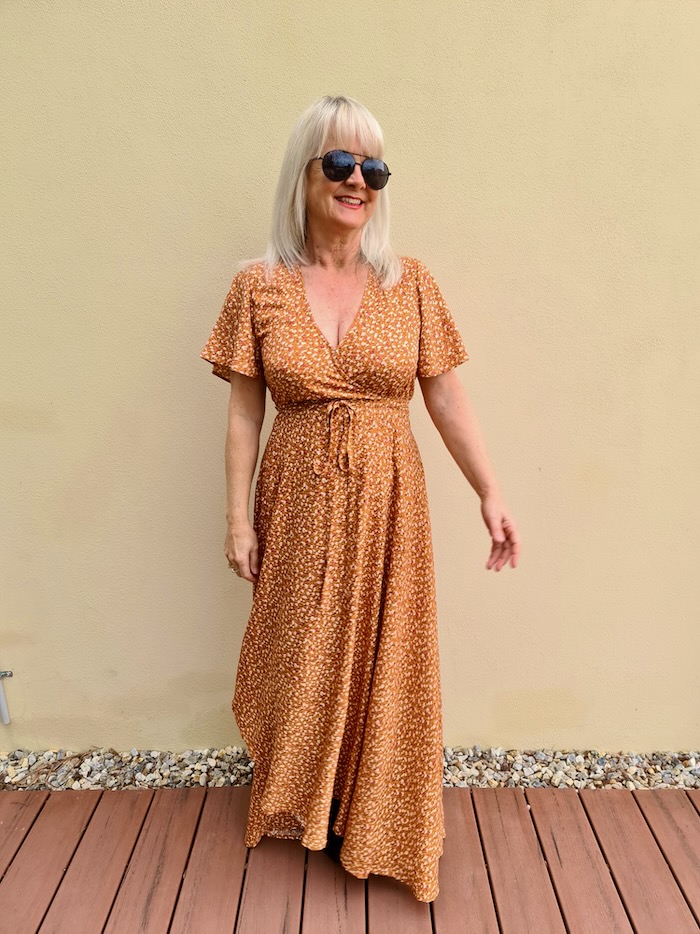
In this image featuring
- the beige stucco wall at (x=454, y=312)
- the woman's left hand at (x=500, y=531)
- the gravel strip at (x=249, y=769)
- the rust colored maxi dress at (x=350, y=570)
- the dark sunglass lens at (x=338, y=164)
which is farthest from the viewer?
the gravel strip at (x=249, y=769)

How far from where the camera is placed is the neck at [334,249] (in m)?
1.46

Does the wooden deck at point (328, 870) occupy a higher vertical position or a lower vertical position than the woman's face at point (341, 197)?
lower

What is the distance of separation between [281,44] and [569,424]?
1.37 m

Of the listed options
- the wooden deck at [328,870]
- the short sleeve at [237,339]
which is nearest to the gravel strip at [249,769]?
the wooden deck at [328,870]

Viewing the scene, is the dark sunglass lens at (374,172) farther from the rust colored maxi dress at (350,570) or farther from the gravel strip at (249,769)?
the gravel strip at (249,769)

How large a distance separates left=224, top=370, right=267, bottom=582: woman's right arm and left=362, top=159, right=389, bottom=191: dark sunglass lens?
515mm

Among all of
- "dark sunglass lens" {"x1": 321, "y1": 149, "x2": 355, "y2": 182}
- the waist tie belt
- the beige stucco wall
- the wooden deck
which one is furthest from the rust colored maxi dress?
the beige stucco wall

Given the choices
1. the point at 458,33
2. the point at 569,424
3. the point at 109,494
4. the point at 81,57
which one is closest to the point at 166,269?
the point at 81,57

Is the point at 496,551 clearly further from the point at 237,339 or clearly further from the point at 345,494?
the point at 237,339

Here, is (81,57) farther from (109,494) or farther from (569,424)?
(569,424)

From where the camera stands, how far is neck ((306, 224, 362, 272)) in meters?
1.46

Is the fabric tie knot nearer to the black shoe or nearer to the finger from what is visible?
the finger

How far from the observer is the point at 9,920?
62.4 inches

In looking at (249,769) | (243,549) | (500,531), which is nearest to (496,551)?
(500,531)
